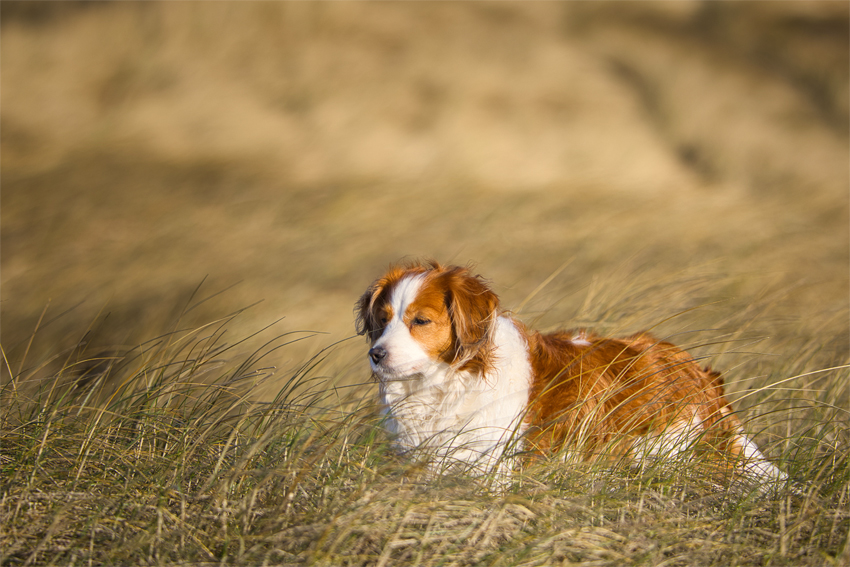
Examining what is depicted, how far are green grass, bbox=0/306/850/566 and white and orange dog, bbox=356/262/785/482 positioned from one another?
19 centimetres

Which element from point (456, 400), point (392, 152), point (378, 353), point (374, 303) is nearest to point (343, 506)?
point (378, 353)

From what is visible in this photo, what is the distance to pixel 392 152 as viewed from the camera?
1345 cm

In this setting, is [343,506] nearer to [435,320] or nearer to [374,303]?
Result: [435,320]

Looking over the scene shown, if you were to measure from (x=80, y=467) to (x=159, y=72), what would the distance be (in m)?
12.6

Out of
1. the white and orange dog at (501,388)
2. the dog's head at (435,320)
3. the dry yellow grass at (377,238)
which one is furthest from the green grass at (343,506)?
the dog's head at (435,320)

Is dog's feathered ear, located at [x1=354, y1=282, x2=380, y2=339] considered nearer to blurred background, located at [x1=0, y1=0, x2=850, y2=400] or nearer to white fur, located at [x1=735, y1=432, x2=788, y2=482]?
white fur, located at [x1=735, y1=432, x2=788, y2=482]

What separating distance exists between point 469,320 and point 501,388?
1.12 ft

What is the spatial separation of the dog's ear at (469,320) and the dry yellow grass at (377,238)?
53 cm

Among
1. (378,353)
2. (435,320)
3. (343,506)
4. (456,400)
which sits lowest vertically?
(343,506)

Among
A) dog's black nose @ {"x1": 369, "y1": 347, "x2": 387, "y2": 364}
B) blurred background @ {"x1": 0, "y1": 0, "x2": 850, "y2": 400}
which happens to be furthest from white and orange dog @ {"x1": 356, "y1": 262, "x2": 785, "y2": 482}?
blurred background @ {"x1": 0, "y1": 0, "x2": 850, "y2": 400}

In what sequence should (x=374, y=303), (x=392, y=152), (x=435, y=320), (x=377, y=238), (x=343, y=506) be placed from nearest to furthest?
(x=343, y=506), (x=435, y=320), (x=374, y=303), (x=377, y=238), (x=392, y=152)

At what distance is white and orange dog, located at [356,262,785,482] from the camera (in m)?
2.84

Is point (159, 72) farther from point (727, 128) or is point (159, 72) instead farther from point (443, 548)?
point (443, 548)

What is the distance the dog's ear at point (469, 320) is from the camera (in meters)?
2.96
